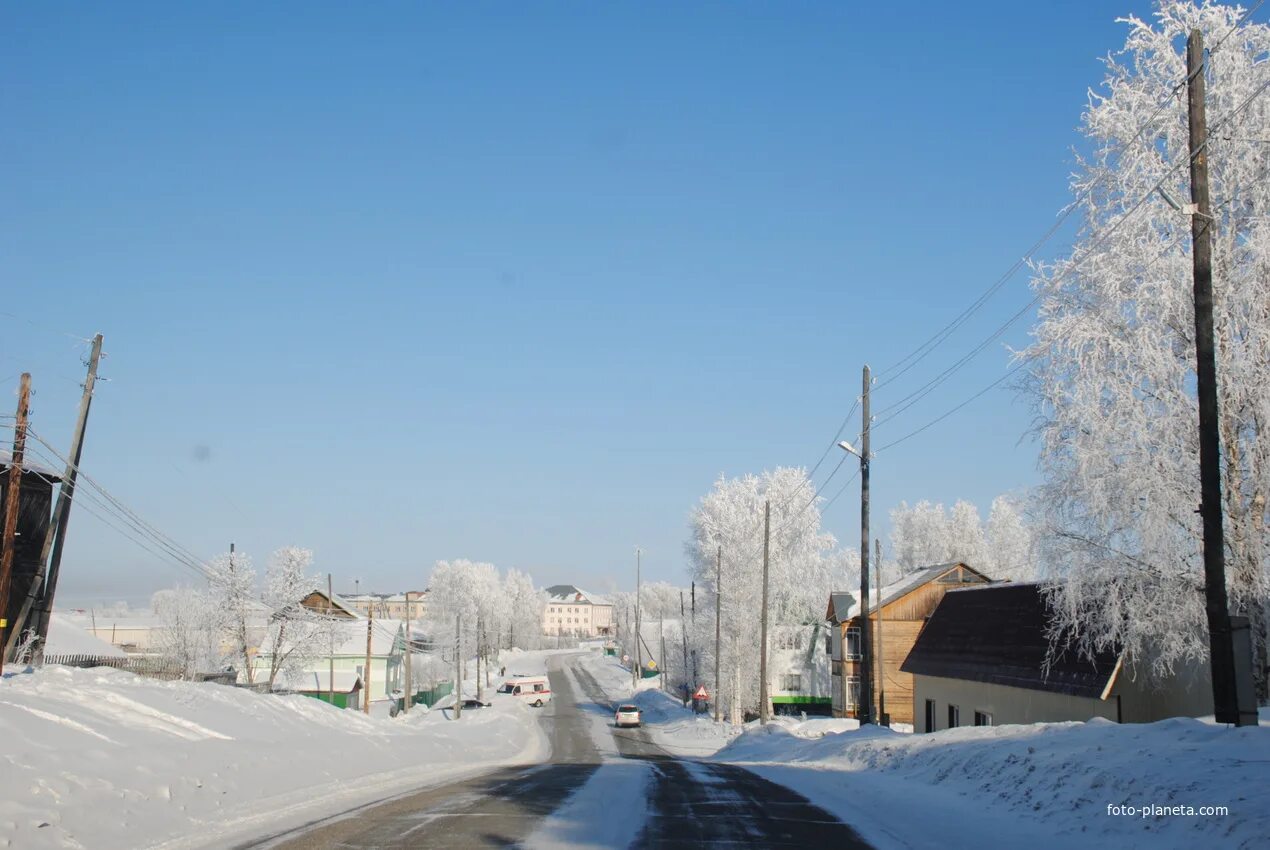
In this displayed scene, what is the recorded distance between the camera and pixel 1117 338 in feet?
64.9

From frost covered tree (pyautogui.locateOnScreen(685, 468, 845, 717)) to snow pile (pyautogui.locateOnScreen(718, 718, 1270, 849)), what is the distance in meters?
44.6

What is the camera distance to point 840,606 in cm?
6556

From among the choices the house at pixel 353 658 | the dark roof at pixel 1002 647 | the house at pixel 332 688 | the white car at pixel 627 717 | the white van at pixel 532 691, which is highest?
the dark roof at pixel 1002 647

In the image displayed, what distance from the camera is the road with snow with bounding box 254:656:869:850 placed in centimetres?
1084

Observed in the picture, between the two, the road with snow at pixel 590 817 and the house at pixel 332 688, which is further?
the house at pixel 332 688

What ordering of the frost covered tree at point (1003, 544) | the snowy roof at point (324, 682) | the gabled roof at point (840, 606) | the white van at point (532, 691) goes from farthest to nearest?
the frost covered tree at point (1003, 544), the white van at point (532, 691), the snowy roof at point (324, 682), the gabled roof at point (840, 606)

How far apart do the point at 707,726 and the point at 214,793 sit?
164ft

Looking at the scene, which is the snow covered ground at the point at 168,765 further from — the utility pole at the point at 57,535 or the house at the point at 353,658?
the house at the point at 353,658

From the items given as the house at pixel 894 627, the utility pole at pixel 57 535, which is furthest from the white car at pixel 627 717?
→ the utility pole at pixel 57 535

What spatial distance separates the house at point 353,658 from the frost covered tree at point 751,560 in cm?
2388

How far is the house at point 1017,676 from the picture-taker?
81.9 ft

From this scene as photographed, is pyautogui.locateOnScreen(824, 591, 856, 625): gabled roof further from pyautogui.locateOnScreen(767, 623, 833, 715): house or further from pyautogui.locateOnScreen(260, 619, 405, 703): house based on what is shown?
pyautogui.locateOnScreen(260, 619, 405, 703): house

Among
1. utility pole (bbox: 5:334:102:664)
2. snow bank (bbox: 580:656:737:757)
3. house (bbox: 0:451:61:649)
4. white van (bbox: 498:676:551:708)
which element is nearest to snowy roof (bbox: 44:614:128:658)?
house (bbox: 0:451:61:649)

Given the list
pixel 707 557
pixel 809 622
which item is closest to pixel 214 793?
pixel 707 557
